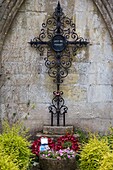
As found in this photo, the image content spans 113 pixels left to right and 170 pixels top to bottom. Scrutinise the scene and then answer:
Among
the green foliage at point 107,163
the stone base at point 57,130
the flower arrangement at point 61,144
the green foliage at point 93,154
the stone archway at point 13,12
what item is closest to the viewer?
the green foliage at point 107,163

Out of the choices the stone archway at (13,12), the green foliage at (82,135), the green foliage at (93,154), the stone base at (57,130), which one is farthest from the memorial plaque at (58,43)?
the green foliage at (93,154)

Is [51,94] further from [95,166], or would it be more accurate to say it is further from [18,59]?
[95,166]

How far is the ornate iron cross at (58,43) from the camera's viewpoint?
26.1ft

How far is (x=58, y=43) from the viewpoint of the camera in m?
7.97

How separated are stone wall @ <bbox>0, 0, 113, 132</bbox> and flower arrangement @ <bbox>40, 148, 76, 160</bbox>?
4.55 ft

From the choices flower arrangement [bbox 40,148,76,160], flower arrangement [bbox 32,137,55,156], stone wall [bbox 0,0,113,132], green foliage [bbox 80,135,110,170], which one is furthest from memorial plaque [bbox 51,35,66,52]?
green foliage [bbox 80,135,110,170]

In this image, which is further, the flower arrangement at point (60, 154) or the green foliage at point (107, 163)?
the flower arrangement at point (60, 154)

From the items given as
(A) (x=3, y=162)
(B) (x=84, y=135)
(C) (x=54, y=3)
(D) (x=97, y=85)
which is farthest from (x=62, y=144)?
(C) (x=54, y=3)

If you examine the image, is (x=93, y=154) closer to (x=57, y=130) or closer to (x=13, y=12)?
(x=57, y=130)

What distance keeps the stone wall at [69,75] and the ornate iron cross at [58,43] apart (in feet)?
0.31

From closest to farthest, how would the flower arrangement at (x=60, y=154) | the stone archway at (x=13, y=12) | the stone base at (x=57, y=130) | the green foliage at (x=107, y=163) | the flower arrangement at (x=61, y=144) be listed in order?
the green foliage at (x=107, y=163)
the flower arrangement at (x=60, y=154)
the flower arrangement at (x=61, y=144)
the stone archway at (x=13, y=12)
the stone base at (x=57, y=130)

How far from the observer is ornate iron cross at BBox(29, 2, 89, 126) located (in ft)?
→ 26.1

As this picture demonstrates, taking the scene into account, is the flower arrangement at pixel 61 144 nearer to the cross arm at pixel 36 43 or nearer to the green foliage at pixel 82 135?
the green foliage at pixel 82 135

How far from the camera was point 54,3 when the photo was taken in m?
7.98
